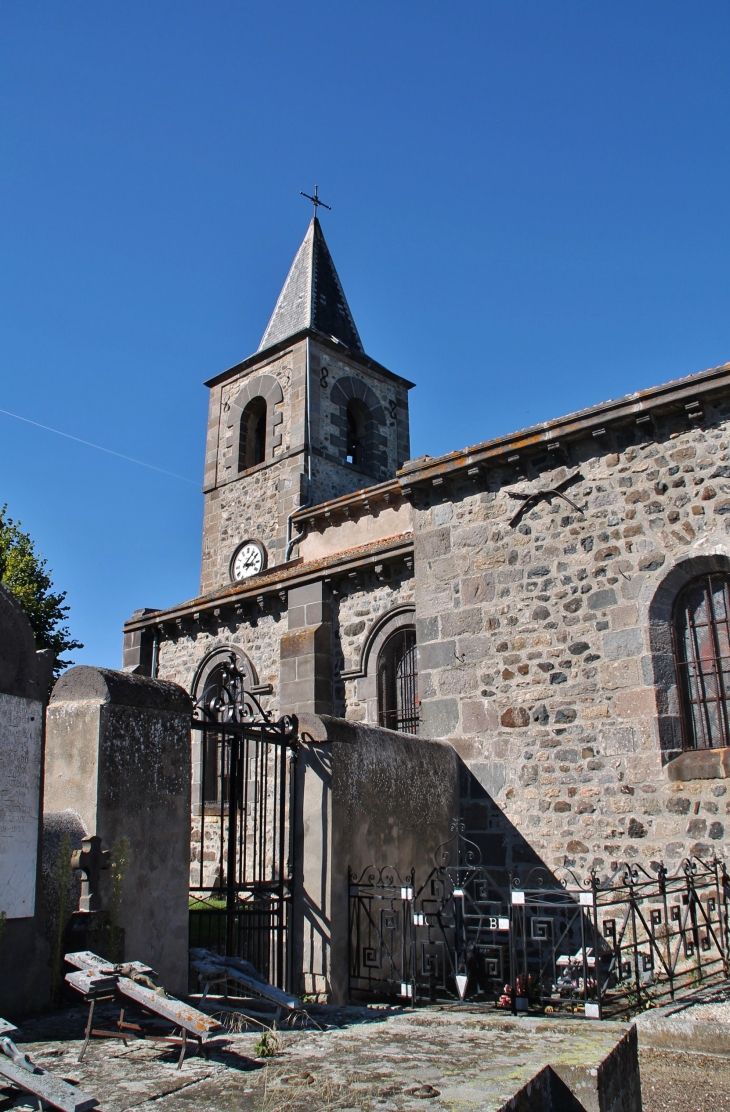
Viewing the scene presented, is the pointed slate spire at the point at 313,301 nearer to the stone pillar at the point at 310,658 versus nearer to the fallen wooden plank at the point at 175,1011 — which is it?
the stone pillar at the point at 310,658

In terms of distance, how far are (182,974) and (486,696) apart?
4.75 m

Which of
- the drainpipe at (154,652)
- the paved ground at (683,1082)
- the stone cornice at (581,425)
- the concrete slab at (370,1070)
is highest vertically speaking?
the stone cornice at (581,425)

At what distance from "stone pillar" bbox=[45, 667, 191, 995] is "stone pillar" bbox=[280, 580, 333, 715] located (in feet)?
20.5

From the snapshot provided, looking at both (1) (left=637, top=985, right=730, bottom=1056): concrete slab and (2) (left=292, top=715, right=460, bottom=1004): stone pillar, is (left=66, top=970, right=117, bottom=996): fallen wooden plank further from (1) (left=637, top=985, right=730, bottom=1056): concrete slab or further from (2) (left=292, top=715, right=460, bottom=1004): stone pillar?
(1) (left=637, top=985, right=730, bottom=1056): concrete slab

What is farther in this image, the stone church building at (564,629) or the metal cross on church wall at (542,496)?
the metal cross on church wall at (542,496)

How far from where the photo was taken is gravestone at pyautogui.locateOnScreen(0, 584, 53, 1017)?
15.8 feet

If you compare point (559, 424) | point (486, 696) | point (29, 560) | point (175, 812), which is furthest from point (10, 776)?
point (29, 560)

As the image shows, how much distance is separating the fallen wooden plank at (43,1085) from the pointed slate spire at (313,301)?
69.6 ft

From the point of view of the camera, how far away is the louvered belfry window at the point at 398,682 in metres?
11.7

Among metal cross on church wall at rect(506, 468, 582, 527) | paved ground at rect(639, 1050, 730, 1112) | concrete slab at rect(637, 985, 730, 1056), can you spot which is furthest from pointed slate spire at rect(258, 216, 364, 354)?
paved ground at rect(639, 1050, 730, 1112)

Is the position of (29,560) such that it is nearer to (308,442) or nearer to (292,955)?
(308,442)

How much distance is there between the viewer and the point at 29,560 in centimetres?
2322

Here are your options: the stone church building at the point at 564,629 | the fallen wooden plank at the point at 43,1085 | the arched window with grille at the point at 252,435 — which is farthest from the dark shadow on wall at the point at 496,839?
the arched window with grille at the point at 252,435

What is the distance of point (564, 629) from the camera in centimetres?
922
